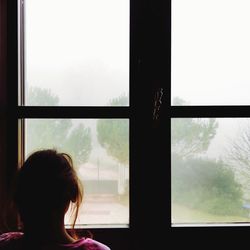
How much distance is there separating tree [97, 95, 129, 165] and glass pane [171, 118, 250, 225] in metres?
0.20

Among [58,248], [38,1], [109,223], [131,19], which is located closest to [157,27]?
[131,19]

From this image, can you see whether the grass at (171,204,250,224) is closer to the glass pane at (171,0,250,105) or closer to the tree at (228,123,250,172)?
the tree at (228,123,250,172)

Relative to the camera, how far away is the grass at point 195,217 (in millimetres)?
1682

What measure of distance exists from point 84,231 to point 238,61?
3.15ft

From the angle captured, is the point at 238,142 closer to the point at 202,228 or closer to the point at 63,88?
the point at 202,228

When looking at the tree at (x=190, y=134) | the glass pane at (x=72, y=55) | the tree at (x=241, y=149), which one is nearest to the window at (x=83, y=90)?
the glass pane at (x=72, y=55)

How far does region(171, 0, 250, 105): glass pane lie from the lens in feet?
5.55

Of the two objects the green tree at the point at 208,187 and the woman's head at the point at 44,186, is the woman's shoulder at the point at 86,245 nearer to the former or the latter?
the woman's head at the point at 44,186

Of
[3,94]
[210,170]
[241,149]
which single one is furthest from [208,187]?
[3,94]

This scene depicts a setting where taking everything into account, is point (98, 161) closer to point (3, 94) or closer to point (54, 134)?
point (54, 134)

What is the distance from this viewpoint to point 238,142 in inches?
67.0

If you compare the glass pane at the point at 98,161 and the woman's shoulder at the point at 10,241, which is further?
the glass pane at the point at 98,161

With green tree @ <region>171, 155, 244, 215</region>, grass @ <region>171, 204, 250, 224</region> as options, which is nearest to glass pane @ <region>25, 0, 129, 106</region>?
green tree @ <region>171, 155, 244, 215</region>

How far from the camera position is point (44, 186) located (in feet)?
3.54
